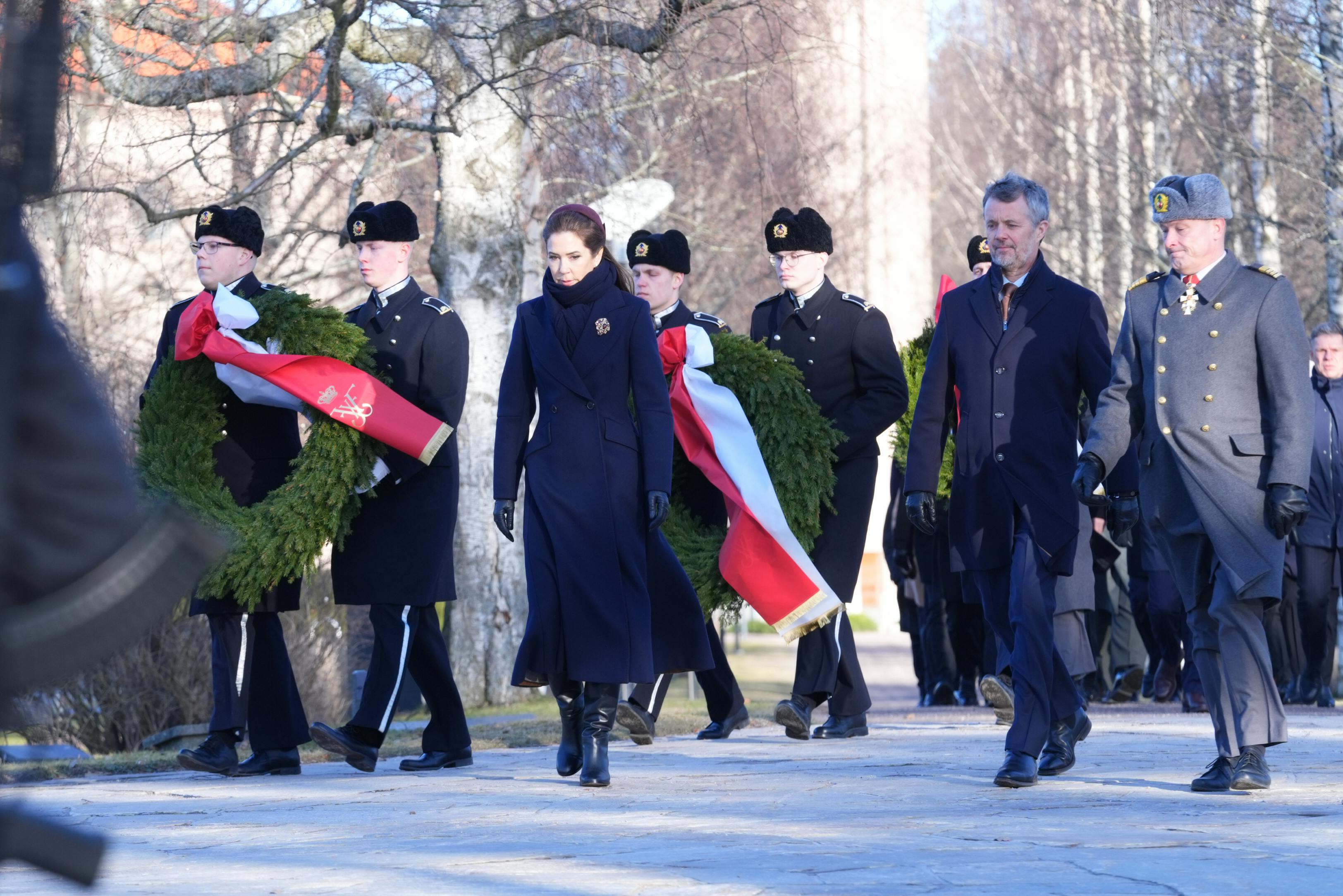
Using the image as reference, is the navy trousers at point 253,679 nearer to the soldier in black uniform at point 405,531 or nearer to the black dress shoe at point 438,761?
the soldier in black uniform at point 405,531

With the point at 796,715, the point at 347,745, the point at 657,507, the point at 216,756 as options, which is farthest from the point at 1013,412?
the point at 216,756

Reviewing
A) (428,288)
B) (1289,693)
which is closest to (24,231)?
(1289,693)

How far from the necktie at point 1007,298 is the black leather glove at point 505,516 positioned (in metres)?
2.05

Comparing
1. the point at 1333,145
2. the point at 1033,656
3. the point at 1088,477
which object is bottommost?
the point at 1033,656

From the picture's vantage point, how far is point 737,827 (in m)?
5.85

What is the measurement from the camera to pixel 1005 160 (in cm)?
3416

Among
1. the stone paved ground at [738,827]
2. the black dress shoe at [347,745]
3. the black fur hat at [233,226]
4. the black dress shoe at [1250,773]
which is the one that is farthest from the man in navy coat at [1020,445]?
the black fur hat at [233,226]

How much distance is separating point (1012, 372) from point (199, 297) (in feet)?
11.3

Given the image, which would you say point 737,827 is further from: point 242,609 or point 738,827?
point 242,609

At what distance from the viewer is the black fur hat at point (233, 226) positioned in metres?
8.27

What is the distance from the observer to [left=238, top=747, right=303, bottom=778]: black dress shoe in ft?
26.5

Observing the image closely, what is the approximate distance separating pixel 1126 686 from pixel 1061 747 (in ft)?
21.7

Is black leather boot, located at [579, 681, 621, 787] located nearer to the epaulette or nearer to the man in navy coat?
the man in navy coat

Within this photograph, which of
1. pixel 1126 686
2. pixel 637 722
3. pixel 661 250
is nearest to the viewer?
pixel 637 722
